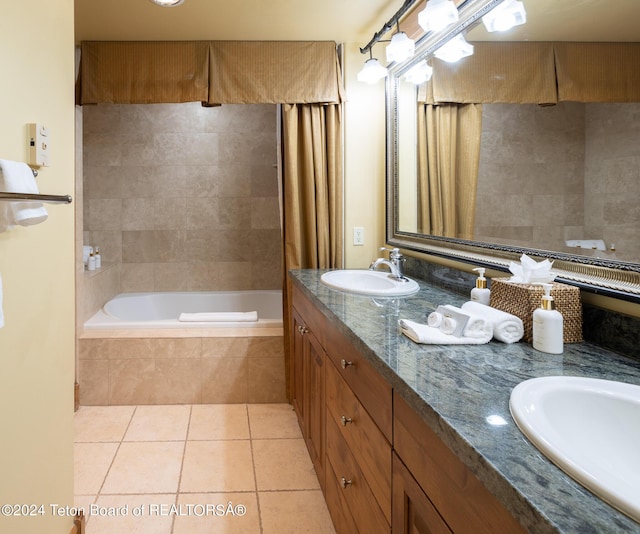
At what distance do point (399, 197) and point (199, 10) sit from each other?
1455 millimetres

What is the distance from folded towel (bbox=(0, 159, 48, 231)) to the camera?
1.03 m

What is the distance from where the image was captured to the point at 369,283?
233 centimetres

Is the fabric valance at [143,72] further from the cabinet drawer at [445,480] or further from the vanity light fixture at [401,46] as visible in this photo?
the cabinet drawer at [445,480]

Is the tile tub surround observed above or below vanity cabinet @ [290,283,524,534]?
below

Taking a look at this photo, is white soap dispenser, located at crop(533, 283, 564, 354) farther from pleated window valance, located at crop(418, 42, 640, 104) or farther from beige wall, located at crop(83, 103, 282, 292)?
beige wall, located at crop(83, 103, 282, 292)

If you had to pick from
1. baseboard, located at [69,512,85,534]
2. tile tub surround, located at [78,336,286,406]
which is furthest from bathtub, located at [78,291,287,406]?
baseboard, located at [69,512,85,534]

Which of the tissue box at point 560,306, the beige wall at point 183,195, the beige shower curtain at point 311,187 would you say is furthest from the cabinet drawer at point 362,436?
the beige wall at point 183,195

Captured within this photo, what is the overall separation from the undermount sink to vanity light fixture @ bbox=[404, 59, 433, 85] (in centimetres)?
172

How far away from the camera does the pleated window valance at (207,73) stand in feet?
8.58

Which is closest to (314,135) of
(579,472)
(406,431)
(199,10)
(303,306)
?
(199,10)

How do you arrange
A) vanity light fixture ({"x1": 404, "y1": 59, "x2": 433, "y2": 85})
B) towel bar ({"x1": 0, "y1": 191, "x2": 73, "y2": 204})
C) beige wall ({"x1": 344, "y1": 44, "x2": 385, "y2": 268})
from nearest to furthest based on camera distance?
towel bar ({"x1": 0, "y1": 191, "x2": 73, "y2": 204})
vanity light fixture ({"x1": 404, "y1": 59, "x2": 433, "y2": 85})
beige wall ({"x1": 344, "y1": 44, "x2": 385, "y2": 268})

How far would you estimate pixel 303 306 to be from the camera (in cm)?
219

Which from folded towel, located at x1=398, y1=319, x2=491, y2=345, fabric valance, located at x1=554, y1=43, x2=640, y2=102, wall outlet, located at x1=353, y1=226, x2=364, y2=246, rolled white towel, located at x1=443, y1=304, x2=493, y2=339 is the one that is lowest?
folded towel, located at x1=398, y1=319, x2=491, y2=345

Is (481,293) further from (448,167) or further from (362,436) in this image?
(448,167)
